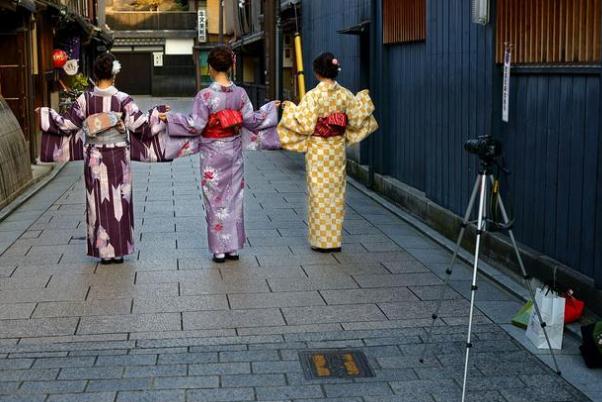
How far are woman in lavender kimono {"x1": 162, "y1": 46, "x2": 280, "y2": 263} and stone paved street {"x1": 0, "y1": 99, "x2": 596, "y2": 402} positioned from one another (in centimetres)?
31

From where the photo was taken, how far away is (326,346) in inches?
259

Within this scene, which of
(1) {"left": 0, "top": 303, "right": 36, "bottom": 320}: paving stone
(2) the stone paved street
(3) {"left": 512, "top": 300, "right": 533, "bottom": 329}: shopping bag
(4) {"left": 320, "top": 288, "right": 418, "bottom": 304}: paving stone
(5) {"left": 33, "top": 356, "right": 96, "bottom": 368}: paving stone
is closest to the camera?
(2) the stone paved street

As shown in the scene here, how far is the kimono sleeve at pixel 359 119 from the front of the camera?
10.1 metres

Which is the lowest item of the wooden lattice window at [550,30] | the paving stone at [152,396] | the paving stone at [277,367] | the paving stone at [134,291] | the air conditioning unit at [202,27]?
the paving stone at [277,367]

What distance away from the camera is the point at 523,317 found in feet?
22.9

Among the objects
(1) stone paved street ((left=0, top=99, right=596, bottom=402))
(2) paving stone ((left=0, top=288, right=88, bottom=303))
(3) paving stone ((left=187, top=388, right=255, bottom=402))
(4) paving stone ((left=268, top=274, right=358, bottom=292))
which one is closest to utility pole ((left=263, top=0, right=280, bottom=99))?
(1) stone paved street ((left=0, top=99, right=596, bottom=402))

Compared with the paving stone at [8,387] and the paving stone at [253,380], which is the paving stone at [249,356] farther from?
the paving stone at [8,387]

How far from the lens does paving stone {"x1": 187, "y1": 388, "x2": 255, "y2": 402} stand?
18.0 ft

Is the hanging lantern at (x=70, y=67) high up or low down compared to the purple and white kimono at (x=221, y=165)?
up

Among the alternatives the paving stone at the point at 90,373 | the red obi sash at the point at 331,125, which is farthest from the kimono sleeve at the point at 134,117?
the paving stone at the point at 90,373

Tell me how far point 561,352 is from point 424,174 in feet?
19.9

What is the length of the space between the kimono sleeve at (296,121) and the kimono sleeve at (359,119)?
0.44 m

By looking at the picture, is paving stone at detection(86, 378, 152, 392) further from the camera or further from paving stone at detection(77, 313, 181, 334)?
the camera

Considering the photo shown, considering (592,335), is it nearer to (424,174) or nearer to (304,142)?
(304,142)
